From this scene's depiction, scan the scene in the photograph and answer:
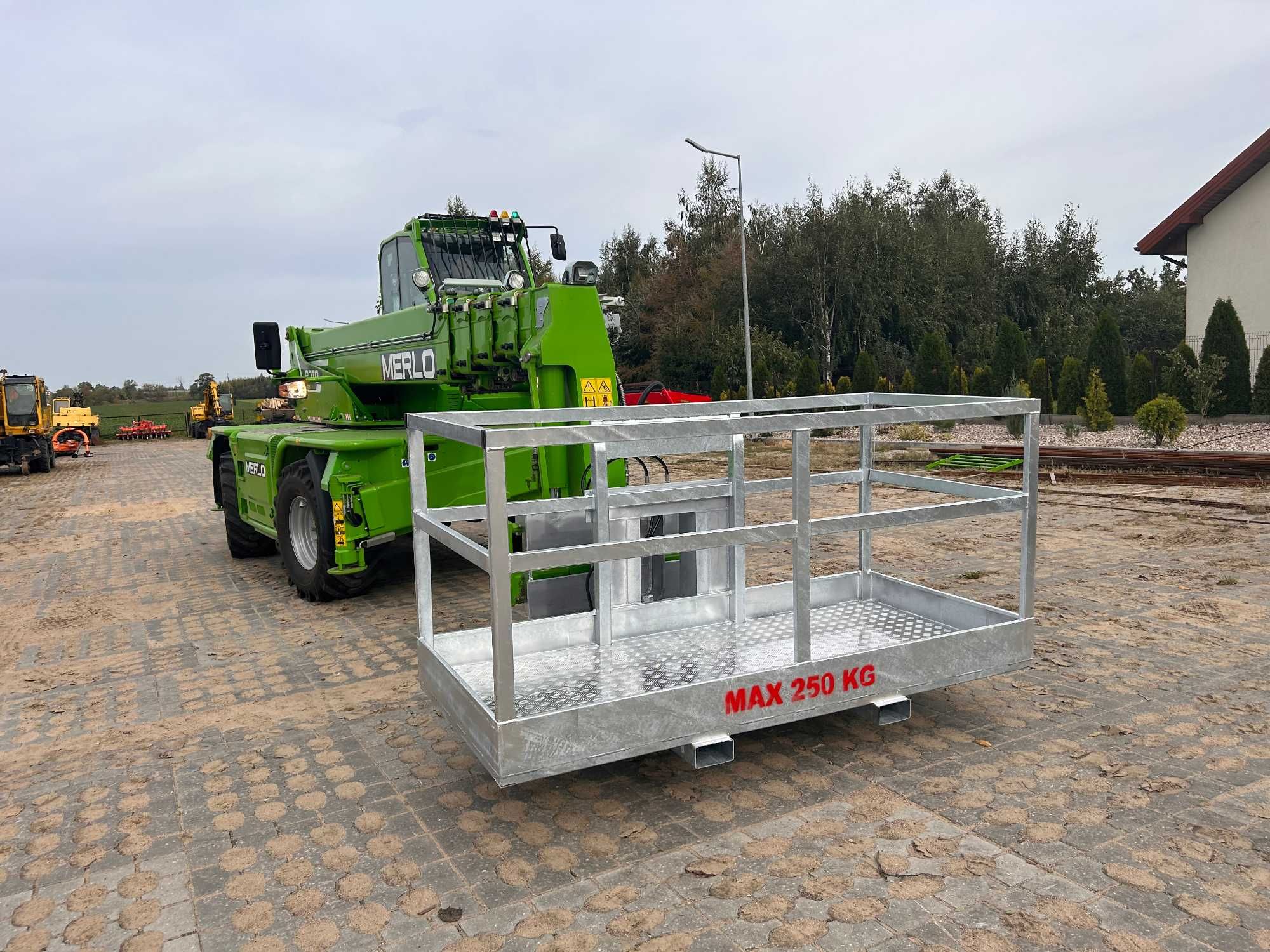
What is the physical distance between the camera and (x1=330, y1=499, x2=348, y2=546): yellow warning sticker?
22.6ft

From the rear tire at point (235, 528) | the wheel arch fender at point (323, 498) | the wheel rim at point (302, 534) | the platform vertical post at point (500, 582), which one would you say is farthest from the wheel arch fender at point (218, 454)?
the platform vertical post at point (500, 582)

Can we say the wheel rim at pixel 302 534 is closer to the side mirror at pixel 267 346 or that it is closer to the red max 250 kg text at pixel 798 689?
the side mirror at pixel 267 346

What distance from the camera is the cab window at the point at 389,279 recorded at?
8.20m

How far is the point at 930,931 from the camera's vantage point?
276 centimetres

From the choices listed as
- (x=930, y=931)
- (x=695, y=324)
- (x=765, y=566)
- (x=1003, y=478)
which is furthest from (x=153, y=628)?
(x=695, y=324)

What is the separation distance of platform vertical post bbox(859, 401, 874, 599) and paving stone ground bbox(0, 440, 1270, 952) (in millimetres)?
840

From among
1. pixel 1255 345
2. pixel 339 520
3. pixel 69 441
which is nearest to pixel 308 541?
pixel 339 520

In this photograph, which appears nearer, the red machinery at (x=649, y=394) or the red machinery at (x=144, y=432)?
the red machinery at (x=649, y=394)

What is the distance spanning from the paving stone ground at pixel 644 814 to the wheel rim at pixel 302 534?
140 centimetres

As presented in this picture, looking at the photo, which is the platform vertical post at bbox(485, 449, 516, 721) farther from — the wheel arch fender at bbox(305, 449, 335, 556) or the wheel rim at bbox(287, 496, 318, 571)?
the wheel rim at bbox(287, 496, 318, 571)

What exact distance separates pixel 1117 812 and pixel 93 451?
1542 inches

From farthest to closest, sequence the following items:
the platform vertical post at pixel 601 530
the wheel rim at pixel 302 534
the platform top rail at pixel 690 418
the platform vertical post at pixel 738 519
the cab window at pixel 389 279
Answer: the cab window at pixel 389 279
the wheel rim at pixel 302 534
the platform vertical post at pixel 738 519
the platform vertical post at pixel 601 530
the platform top rail at pixel 690 418

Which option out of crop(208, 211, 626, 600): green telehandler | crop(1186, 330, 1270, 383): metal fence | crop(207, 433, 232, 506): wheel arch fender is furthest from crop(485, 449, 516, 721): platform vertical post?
crop(1186, 330, 1270, 383): metal fence

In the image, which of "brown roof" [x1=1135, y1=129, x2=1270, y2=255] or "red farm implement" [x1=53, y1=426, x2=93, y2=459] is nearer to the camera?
"brown roof" [x1=1135, y1=129, x2=1270, y2=255]
